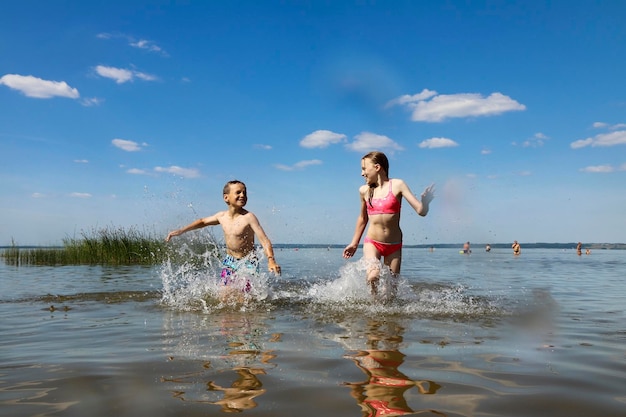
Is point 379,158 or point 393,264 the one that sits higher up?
point 379,158

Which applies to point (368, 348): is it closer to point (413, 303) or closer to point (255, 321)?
point (255, 321)

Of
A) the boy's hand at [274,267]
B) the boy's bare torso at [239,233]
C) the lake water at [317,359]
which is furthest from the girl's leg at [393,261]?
the boy's bare torso at [239,233]

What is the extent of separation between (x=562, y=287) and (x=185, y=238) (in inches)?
624

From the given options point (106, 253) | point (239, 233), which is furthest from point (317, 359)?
point (106, 253)

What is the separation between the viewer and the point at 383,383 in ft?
9.70

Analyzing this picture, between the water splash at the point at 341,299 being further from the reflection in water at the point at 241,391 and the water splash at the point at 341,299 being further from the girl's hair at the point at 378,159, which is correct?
the reflection in water at the point at 241,391

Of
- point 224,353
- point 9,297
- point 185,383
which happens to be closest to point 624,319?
point 224,353

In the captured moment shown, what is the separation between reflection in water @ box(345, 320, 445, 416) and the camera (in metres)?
2.51

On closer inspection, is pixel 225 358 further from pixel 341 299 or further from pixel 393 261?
pixel 393 261

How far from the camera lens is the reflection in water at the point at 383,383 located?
251 centimetres

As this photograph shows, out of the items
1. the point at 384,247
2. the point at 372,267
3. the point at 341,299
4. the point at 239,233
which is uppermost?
the point at 239,233

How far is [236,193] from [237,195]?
38 mm

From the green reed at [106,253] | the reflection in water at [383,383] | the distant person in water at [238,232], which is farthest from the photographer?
the green reed at [106,253]

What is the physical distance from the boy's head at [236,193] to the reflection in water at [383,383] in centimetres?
395
